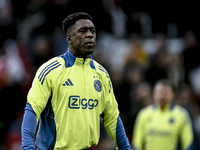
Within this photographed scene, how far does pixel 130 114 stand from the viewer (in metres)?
9.35

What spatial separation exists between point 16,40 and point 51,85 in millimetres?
6771

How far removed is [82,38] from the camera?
14.2ft

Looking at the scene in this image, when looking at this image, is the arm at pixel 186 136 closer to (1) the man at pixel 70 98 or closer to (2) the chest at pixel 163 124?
(2) the chest at pixel 163 124

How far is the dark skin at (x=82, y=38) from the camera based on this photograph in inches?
170

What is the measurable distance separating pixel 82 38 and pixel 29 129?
3.77 feet

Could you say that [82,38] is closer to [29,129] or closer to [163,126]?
[29,129]

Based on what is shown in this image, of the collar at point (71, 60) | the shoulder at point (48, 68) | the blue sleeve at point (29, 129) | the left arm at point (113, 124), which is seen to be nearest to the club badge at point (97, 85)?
the left arm at point (113, 124)

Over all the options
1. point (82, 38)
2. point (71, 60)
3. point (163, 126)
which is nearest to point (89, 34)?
point (82, 38)

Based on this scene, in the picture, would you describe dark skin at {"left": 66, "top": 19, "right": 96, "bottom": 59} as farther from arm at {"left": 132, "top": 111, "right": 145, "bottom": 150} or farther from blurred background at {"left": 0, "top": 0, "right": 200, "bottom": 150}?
blurred background at {"left": 0, "top": 0, "right": 200, "bottom": 150}

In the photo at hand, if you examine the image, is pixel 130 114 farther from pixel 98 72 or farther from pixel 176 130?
pixel 98 72

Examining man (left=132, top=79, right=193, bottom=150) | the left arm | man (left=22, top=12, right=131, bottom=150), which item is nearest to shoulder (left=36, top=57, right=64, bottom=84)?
man (left=22, top=12, right=131, bottom=150)

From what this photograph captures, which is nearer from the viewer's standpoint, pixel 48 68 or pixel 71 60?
pixel 48 68

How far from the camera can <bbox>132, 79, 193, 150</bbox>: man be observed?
8.07 metres

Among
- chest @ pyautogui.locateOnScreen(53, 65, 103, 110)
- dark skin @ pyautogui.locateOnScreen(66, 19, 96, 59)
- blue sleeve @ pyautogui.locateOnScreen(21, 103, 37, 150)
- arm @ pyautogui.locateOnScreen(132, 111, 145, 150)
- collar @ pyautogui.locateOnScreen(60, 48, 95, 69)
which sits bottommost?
arm @ pyautogui.locateOnScreen(132, 111, 145, 150)
